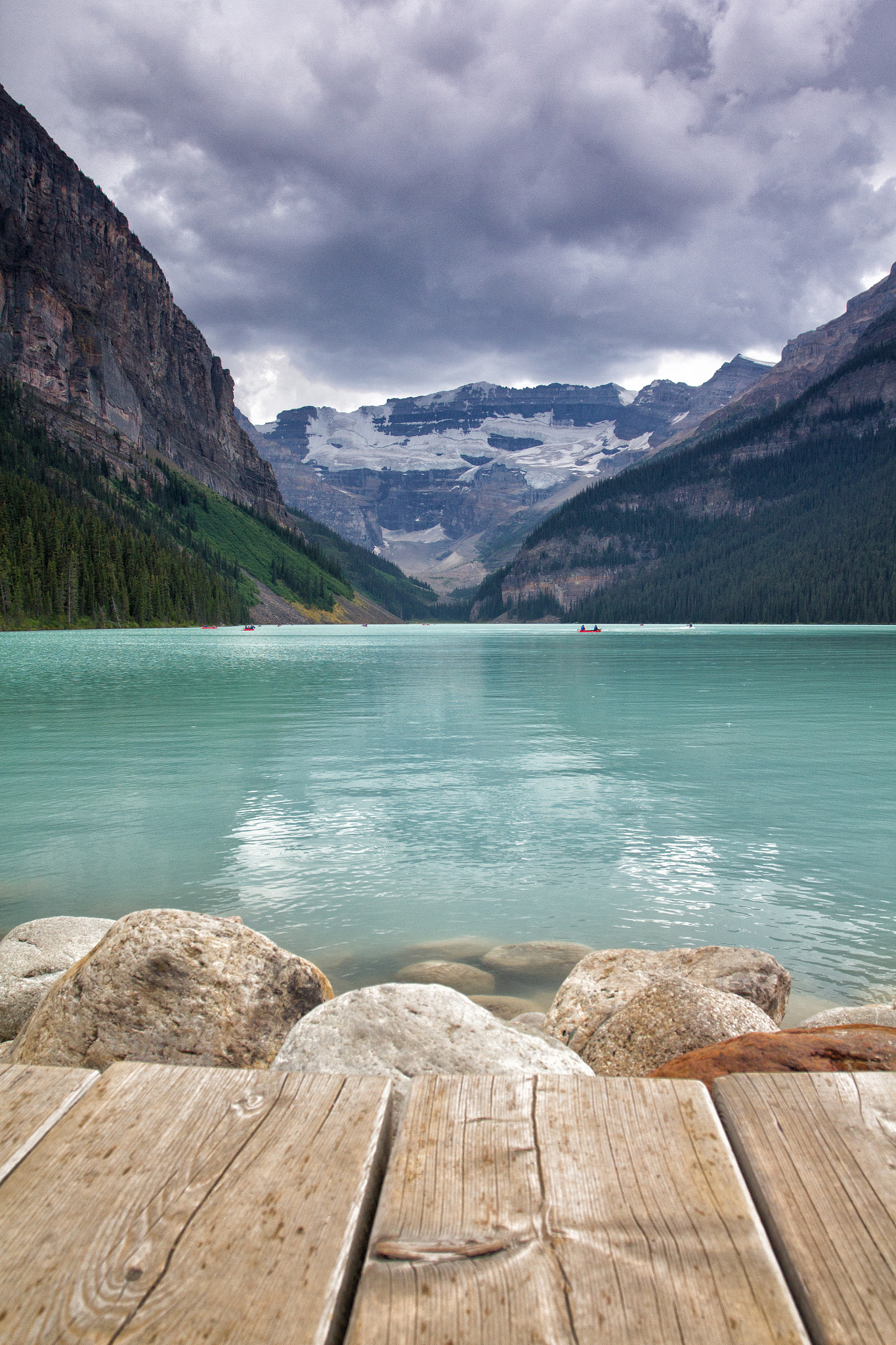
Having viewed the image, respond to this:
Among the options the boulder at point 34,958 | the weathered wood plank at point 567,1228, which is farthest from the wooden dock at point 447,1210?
the boulder at point 34,958

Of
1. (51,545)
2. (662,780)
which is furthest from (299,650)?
(662,780)

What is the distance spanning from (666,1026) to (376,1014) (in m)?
2.64

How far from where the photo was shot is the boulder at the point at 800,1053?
14.0 feet

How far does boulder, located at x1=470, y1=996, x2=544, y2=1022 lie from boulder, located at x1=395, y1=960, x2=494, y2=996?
0.29 metres

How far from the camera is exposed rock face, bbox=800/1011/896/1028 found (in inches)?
251

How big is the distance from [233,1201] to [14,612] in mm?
A: 137615

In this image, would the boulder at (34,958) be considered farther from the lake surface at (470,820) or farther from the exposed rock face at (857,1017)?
the exposed rock face at (857,1017)

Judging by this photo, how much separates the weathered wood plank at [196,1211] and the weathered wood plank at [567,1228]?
0.47 ft

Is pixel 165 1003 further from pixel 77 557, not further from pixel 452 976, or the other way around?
pixel 77 557

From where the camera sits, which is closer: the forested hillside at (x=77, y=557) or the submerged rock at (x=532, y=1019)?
the submerged rock at (x=532, y=1019)

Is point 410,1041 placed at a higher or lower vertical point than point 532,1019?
higher

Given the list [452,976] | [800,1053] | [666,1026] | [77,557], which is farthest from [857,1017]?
[77,557]

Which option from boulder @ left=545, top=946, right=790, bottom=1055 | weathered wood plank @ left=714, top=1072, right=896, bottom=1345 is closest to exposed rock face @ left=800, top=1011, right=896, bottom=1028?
boulder @ left=545, top=946, right=790, bottom=1055

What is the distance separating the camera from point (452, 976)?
9570mm
